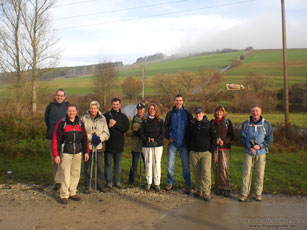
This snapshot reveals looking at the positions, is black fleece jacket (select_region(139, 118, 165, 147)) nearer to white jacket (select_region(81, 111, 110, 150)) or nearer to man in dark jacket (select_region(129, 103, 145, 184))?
man in dark jacket (select_region(129, 103, 145, 184))

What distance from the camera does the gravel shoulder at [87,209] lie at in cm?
430

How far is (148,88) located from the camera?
4388 centimetres

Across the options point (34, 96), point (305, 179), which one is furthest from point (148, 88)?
point (305, 179)

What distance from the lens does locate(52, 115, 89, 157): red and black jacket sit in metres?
5.39

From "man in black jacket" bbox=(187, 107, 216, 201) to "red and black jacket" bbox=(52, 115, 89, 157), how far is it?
2.43 meters

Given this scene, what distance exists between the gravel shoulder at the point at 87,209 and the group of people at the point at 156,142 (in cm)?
28

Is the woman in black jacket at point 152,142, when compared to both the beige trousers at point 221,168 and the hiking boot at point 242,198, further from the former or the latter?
the hiking boot at point 242,198

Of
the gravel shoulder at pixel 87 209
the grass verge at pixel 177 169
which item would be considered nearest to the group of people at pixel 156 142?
the gravel shoulder at pixel 87 209

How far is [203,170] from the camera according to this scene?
5668 mm

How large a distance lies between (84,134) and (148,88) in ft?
127

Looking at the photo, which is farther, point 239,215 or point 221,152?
point 221,152

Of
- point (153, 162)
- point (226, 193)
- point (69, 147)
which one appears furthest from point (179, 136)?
point (69, 147)

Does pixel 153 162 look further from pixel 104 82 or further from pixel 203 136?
pixel 104 82

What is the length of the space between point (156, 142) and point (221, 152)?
1.47 meters
